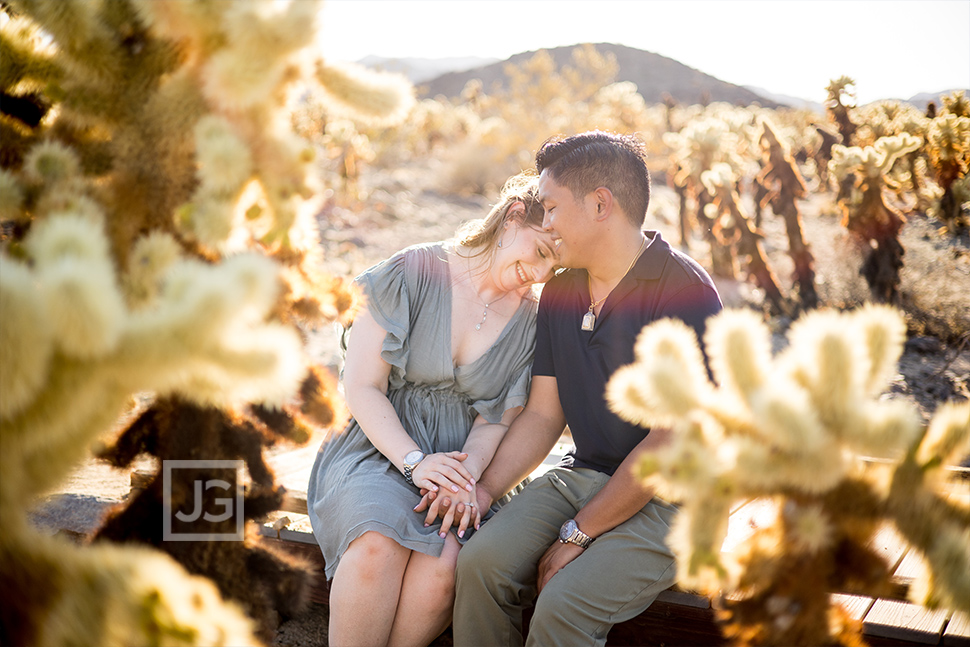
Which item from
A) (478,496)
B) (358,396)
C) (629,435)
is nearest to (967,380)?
(629,435)

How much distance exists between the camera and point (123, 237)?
133 centimetres

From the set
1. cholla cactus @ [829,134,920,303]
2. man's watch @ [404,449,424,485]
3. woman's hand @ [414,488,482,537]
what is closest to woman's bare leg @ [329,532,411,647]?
woman's hand @ [414,488,482,537]

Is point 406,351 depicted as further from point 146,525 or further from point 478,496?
point 146,525

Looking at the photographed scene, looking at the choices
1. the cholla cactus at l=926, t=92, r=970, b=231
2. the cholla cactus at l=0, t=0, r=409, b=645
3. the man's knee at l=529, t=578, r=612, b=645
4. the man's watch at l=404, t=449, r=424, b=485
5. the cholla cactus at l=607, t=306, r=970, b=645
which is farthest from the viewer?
the cholla cactus at l=926, t=92, r=970, b=231

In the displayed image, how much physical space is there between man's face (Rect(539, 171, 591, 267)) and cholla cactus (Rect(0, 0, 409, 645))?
1.17m

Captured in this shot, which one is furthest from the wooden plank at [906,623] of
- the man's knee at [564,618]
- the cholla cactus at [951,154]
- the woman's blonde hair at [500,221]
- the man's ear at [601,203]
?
the cholla cactus at [951,154]

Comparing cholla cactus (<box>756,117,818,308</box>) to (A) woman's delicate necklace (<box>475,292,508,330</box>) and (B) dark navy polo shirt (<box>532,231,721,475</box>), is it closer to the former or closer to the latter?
(B) dark navy polo shirt (<box>532,231,721,475</box>)

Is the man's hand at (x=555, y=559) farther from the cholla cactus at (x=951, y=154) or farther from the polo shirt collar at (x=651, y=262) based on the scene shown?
the cholla cactus at (x=951, y=154)

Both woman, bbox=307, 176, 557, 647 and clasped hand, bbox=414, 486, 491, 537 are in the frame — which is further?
clasped hand, bbox=414, 486, 491, 537

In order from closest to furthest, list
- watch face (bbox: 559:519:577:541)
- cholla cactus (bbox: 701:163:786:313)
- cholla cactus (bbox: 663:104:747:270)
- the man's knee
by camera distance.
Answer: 1. the man's knee
2. watch face (bbox: 559:519:577:541)
3. cholla cactus (bbox: 701:163:786:313)
4. cholla cactus (bbox: 663:104:747:270)

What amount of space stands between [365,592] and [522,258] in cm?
130

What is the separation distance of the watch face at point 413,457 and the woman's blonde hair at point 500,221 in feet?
2.81

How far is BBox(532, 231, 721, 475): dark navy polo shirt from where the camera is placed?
2.44m

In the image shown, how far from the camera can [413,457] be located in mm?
2422
